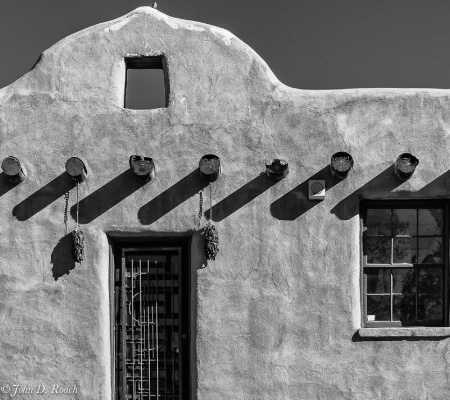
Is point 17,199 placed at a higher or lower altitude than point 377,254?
higher

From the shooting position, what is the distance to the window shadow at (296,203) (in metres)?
8.37

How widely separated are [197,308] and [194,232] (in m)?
0.92

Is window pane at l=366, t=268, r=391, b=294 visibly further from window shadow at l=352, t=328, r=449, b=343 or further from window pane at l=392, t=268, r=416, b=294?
window shadow at l=352, t=328, r=449, b=343

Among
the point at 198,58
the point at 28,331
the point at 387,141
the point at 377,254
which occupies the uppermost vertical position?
the point at 198,58

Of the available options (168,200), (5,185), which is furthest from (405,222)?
(5,185)

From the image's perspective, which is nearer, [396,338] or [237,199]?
[396,338]

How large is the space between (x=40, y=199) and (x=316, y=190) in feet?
11.1

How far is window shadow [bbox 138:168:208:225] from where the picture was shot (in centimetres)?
A: 835

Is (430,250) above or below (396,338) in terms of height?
above

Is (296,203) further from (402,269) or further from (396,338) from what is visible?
(396,338)

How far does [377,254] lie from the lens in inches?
337

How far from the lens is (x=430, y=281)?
855 centimetres

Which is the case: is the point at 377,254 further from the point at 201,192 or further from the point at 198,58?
the point at 198,58

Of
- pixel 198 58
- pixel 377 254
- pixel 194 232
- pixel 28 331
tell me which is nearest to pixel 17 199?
pixel 28 331
